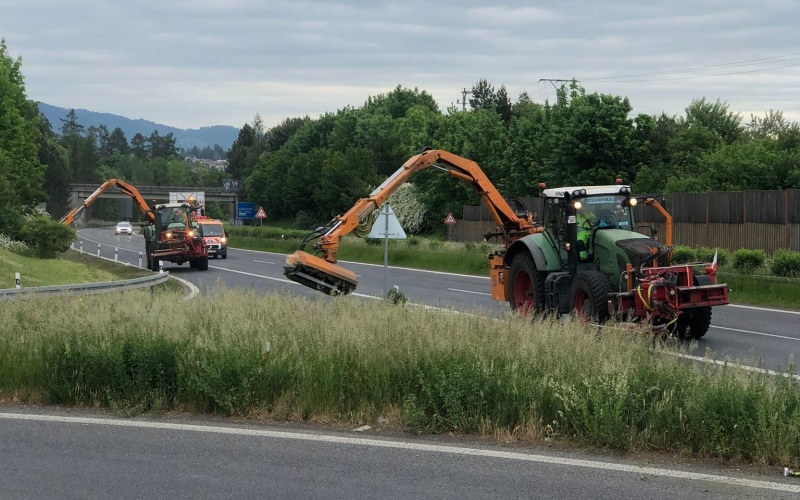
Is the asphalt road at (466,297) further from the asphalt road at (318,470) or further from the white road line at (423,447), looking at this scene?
the asphalt road at (318,470)

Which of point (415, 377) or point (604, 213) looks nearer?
point (415, 377)

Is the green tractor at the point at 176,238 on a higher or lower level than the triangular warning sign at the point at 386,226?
lower

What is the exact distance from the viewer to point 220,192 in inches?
4899

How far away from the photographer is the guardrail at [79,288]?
15.8 meters

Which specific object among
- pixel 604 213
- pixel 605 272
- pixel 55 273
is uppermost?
pixel 604 213

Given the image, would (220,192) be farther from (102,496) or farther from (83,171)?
(102,496)

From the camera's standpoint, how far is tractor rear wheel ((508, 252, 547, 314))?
17391 millimetres

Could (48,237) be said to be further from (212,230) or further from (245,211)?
(245,211)

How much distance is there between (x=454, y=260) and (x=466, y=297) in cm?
1363

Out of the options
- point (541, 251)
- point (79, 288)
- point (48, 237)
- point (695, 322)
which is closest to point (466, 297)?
point (541, 251)

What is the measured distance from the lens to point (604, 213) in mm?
16875

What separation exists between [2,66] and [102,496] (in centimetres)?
7016

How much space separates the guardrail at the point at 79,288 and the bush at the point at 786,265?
15.5 m

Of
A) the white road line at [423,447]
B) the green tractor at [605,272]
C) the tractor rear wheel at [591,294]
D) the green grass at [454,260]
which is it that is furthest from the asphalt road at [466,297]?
the white road line at [423,447]
